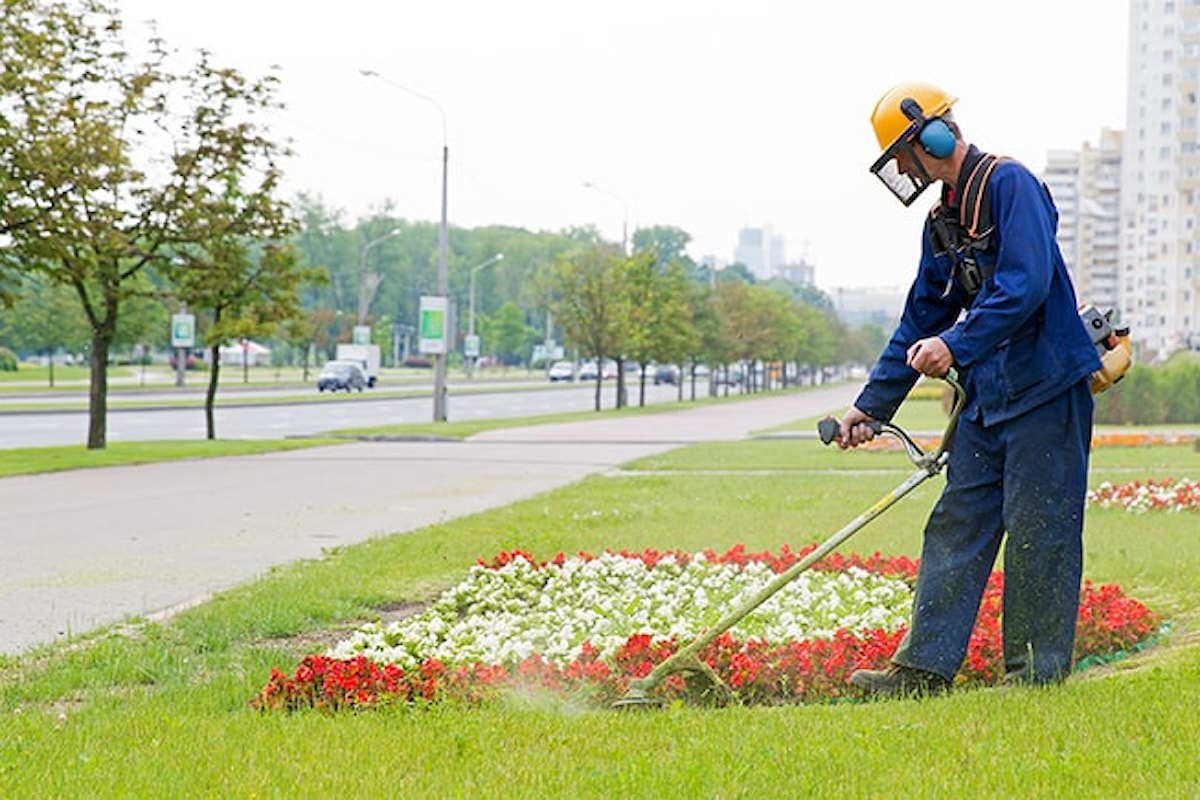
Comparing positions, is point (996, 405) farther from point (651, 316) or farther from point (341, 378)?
point (341, 378)

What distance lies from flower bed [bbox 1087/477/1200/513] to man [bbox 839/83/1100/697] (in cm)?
828

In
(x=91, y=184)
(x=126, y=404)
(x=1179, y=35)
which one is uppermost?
(x=1179, y=35)

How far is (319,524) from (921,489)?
6351 mm

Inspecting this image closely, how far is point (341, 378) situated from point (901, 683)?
6567 centimetres

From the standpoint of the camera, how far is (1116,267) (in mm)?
153875

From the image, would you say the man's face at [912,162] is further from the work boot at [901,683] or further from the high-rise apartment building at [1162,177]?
the high-rise apartment building at [1162,177]

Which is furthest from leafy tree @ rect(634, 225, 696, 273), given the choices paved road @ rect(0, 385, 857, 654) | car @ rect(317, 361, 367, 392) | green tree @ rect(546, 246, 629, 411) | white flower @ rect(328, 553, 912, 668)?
white flower @ rect(328, 553, 912, 668)

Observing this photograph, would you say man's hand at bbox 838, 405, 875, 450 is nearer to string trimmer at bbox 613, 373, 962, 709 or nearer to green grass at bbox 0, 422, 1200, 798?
string trimmer at bbox 613, 373, 962, 709

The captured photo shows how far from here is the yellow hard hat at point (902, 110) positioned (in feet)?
17.6

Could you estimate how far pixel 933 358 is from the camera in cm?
511

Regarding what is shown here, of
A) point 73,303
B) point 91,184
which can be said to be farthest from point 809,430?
point 73,303

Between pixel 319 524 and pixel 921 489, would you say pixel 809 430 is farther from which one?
pixel 319 524

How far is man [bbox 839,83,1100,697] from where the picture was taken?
5.21 meters

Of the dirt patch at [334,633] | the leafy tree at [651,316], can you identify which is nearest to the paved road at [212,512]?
the dirt patch at [334,633]
